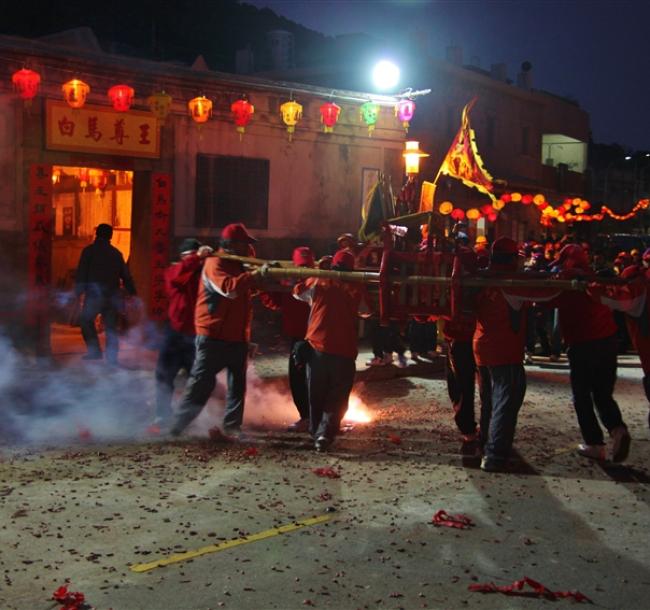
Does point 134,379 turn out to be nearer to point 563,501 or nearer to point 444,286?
point 444,286

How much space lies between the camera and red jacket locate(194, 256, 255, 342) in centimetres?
812

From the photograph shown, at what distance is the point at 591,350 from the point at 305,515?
11.1ft

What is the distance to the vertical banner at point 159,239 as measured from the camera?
48.3 feet

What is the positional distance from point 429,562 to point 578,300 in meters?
3.46

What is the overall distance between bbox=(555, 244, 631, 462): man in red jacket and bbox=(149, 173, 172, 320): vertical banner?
8.85 metres

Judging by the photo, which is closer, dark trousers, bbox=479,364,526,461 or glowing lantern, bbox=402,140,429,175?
dark trousers, bbox=479,364,526,461

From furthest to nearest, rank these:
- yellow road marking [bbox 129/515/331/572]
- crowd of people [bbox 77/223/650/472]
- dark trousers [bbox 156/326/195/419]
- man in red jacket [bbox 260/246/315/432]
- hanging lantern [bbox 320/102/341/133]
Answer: hanging lantern [bbox 320/102/341/133]
man in red jacket [bbox 260/246/315/432]
dark trousers [bbox 156/326/195/419]
crowd of people [bbox 77/223/650/472]
yellow road marking [bbox 129/515/331/572]

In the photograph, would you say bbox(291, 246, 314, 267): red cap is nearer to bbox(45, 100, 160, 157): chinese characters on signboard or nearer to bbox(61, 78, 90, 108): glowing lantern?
bbox(61, 78, 90, 108): glowing lantern

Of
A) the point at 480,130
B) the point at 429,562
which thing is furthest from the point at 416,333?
the point at 480,130

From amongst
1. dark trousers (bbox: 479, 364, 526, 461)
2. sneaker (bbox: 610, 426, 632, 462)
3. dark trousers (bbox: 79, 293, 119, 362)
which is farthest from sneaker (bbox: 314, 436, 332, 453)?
dark trousers (bbox: 79, 293, 119, 362)

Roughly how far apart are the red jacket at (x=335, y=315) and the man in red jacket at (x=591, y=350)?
2.01 metres

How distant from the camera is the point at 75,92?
1289 cm

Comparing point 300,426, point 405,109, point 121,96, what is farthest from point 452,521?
point 405,109

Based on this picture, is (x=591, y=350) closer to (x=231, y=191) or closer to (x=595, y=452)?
(x=595, y=452)
